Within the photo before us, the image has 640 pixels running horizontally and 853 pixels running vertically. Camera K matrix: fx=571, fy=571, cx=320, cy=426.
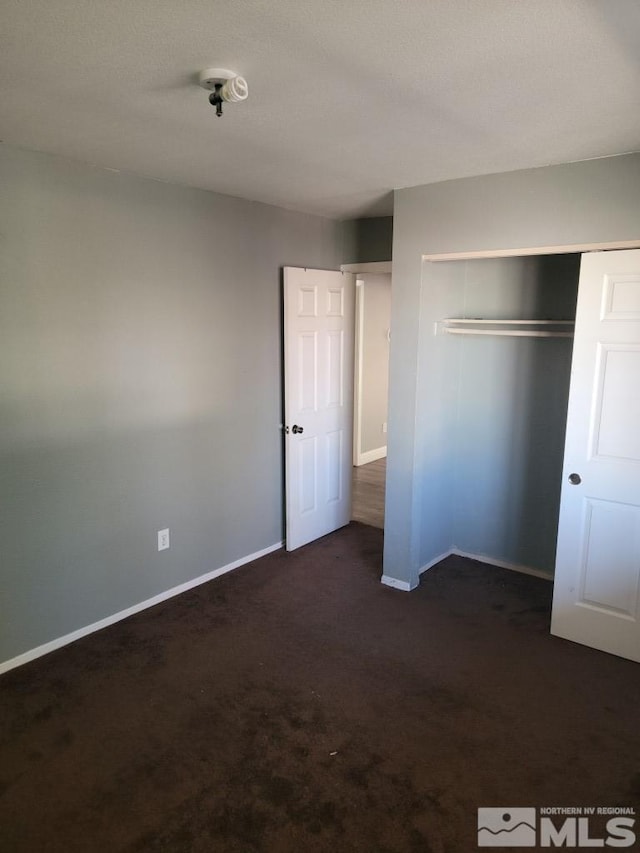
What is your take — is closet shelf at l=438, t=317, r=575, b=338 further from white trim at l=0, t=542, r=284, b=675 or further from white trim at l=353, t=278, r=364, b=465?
white trim at l=353, t=278, r=364, b=465

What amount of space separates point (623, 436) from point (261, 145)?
217 cm

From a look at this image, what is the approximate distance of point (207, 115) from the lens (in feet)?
6.83

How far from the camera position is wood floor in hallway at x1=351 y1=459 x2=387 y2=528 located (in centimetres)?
497

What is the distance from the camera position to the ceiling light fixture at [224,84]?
170 centimetres

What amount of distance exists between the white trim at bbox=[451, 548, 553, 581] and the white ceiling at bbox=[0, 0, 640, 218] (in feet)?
8.34

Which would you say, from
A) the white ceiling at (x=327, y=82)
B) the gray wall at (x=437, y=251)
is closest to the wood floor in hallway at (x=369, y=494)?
the gray wall at (x=437, y=251)

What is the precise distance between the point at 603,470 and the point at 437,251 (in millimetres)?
1467

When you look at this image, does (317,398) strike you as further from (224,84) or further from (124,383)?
(224,84)

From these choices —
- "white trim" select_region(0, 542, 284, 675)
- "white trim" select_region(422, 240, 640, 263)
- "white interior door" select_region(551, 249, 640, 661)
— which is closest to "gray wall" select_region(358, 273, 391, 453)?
"white trim" select_region(0, 542, 284, 675)

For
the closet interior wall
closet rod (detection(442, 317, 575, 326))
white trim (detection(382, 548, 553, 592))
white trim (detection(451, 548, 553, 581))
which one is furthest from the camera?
white trim (detection(451, 548, 553, 581))

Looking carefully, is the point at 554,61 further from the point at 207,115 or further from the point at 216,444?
the point at 216,444

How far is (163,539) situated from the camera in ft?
11.2

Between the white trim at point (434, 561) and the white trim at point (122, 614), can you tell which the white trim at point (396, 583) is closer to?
the white trim at point (434, 561)

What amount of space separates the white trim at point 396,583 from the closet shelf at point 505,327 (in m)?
1.64
